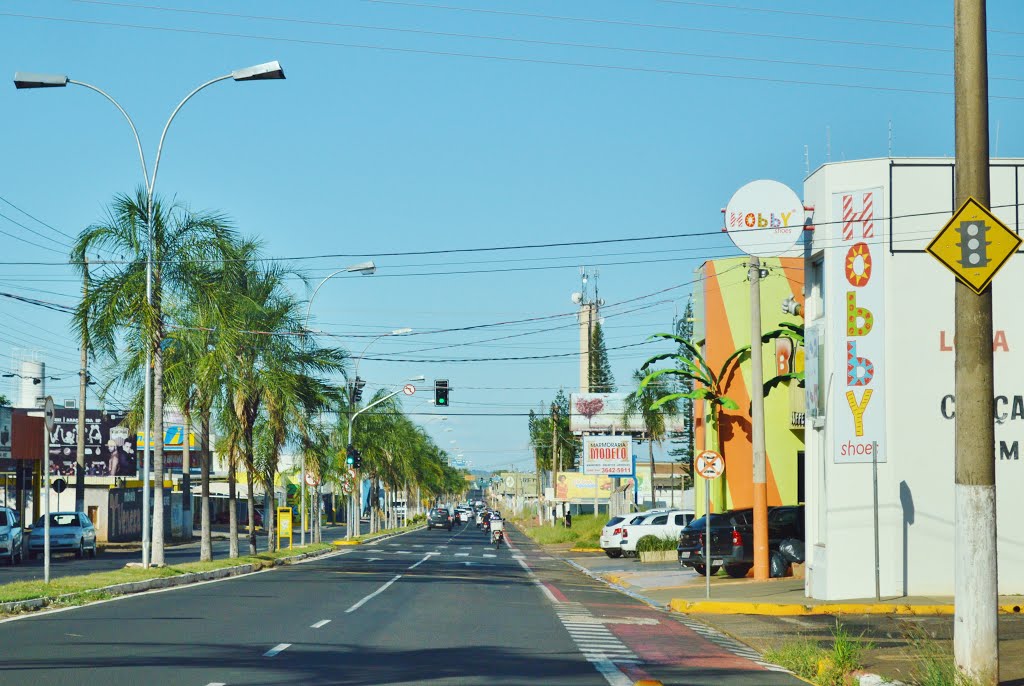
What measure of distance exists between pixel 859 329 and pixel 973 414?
42.6 ft

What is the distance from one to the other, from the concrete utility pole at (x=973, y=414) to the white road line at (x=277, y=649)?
24.3ft

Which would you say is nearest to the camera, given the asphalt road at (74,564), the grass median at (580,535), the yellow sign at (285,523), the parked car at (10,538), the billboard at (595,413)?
the asphalt road at (74,564)

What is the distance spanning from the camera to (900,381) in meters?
23.7

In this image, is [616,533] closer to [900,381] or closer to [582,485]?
[900,381]

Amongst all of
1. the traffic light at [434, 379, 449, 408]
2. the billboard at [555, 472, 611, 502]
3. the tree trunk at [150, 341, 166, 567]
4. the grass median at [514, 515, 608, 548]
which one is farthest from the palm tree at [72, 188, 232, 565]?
the billboard at [555, 472, 611, 502]

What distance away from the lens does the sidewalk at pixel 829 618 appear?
14.5m

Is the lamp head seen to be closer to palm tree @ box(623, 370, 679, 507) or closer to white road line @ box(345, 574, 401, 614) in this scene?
white road line @ box(345, 574, 401, 614)

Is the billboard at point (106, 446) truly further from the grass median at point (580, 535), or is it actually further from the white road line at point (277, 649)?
the white road line at point (277, 649)

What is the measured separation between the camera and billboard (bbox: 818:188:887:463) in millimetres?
23750

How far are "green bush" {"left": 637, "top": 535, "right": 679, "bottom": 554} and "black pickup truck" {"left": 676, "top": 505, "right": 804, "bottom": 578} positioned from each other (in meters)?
13.1

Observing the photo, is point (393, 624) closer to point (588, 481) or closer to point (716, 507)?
point (716, 507)

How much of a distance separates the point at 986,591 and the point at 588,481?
90750 millimetres

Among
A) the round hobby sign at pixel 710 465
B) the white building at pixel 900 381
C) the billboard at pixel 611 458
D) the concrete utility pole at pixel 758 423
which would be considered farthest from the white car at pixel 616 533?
the white building at pixel 900 381

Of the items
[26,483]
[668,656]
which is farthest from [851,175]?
[26,483]
